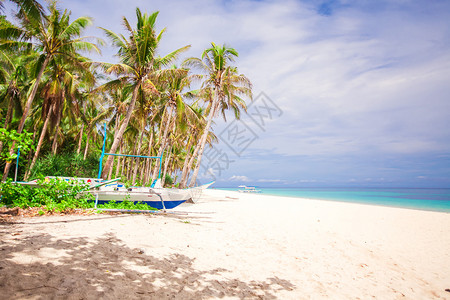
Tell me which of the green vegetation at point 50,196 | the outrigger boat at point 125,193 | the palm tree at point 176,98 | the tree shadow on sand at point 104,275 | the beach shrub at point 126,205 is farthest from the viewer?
the palm tree at point 176,98

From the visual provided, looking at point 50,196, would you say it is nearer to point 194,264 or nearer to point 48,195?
point 48,195

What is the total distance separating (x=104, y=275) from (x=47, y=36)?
14.3 m

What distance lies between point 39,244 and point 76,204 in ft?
13.5

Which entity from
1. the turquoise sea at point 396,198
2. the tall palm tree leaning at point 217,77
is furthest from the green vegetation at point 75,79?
the turquoise sea at point 396,198

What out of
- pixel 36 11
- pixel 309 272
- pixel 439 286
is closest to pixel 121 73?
pixel 36 11

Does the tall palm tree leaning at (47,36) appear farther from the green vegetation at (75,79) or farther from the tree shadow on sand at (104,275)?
the tree shadow on sand at (104,275)

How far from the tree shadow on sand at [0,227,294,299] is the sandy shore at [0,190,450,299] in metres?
0.01

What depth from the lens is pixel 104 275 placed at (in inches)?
116

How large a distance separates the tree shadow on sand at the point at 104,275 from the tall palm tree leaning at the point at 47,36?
35.7 ft

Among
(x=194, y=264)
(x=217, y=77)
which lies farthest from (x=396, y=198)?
(x=194, y=264)

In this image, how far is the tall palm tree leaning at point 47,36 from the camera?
11102 millimetres

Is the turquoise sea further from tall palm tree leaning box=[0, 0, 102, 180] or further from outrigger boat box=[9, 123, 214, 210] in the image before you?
tall palm tree leaning box=[0, 0, 102, 180]

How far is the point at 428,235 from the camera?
9367 millimetres

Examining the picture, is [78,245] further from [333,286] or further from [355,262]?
[355,262]
